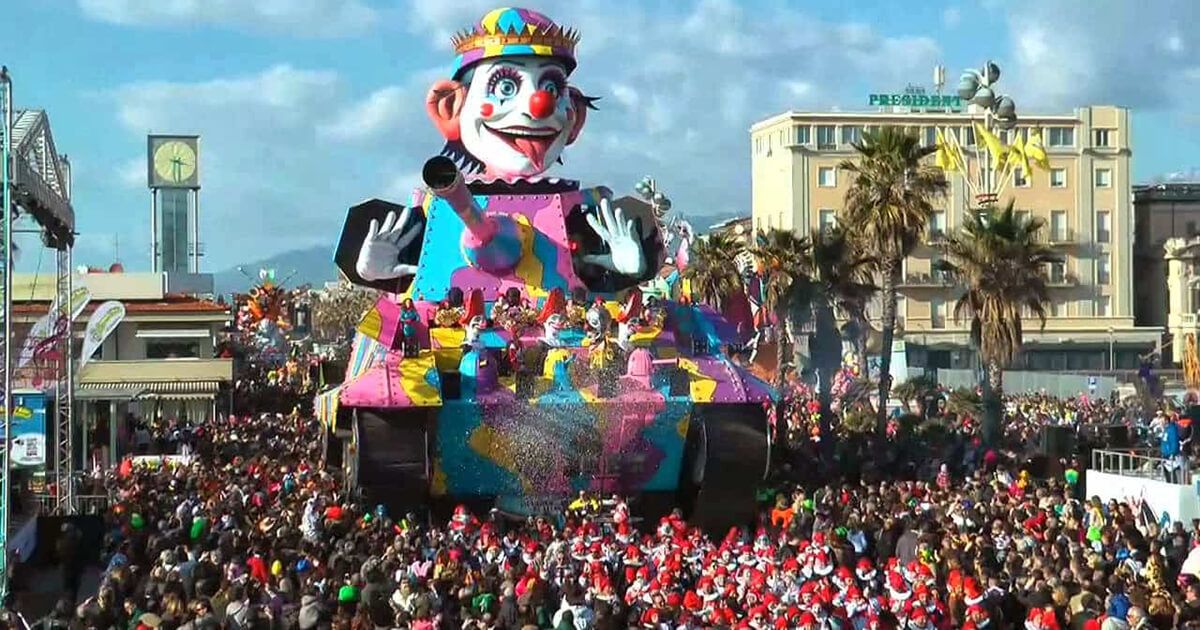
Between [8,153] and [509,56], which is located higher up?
[509,56]

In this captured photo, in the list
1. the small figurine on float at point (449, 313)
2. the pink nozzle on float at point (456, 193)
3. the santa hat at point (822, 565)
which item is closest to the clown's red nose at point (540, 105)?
the pink nozzle on float at point (456, 193)

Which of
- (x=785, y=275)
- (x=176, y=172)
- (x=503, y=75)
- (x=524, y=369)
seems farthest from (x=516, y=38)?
(x=176, y=172)

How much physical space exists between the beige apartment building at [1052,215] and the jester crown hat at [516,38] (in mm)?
39565

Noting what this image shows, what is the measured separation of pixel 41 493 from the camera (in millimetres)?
26000

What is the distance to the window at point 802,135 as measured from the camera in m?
66.1

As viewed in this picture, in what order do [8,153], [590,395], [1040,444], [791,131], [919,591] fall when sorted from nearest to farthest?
[919,591] → [8,153] → [590,395] → [1040,444] → [791,131]

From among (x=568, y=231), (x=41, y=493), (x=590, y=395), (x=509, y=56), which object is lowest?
(x=41, y=493)

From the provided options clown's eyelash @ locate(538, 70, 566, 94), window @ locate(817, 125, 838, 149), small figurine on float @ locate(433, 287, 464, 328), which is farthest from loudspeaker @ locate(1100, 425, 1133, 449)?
window @ locate(817, 125, 838, 149)

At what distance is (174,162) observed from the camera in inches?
3457

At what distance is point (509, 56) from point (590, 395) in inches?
261

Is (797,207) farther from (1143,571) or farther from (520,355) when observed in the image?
(1143,571)

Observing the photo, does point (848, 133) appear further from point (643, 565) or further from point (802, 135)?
point (643, 565)

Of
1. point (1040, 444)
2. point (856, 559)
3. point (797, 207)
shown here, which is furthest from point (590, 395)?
point (797, 207)

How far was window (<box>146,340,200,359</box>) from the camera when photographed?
46.5 m
